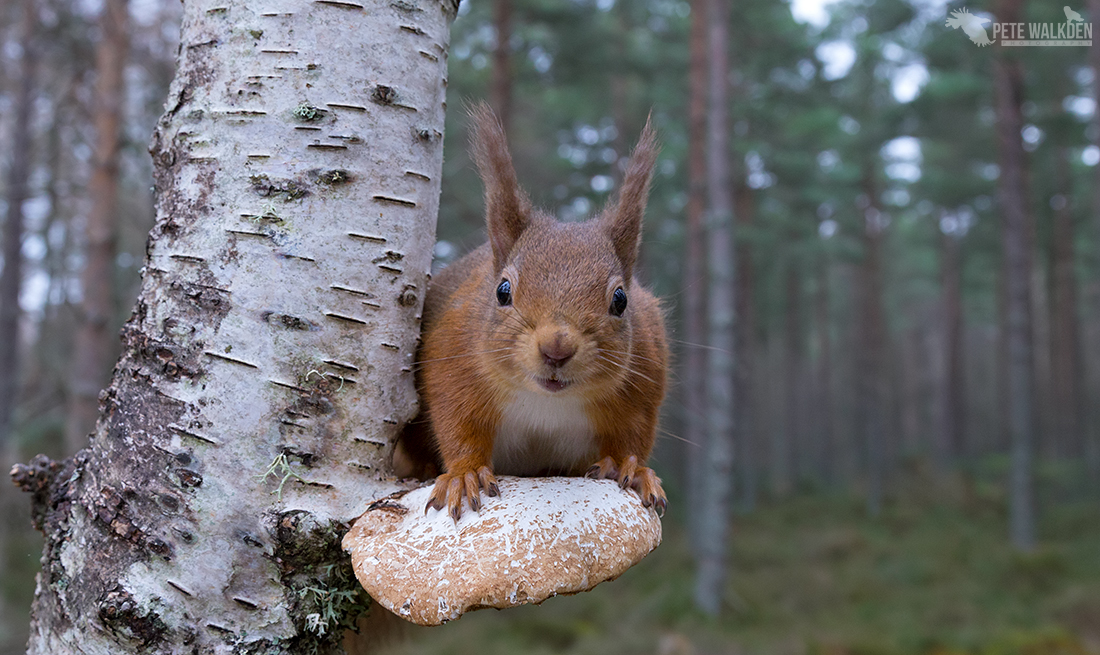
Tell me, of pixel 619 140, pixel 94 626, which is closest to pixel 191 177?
pixel 94 626

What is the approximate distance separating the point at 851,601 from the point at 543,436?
12.2m

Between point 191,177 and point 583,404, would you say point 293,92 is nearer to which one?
point 191,177

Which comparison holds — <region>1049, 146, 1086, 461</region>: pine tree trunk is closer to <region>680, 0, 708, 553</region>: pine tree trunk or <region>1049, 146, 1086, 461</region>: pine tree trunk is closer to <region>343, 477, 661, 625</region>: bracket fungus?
<region>680, 0, 708, 553</region>: pine tree trunk

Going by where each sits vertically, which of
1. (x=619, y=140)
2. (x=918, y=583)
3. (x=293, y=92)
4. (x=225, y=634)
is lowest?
(x=918, y=583)

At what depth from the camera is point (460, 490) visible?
5.18 feet

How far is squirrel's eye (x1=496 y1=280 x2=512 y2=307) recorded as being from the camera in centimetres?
202

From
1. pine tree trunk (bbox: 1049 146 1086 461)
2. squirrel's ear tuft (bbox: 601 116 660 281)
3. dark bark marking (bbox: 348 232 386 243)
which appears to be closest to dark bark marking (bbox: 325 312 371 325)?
dark bark marking (bbox: 348 232 386 243)

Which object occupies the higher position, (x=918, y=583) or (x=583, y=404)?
(x=583, y=404)

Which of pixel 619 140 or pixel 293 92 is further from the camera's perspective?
pixel 619 140

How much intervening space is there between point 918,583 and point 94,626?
1485cm

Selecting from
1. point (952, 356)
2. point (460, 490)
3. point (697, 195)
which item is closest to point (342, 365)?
point (460, 490)

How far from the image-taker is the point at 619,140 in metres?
14.8

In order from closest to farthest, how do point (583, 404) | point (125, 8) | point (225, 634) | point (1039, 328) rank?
point (225, 634) → point (583, 404) → point (125, 8) → point (1039, 328)

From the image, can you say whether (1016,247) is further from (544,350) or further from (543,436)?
(544,350)
